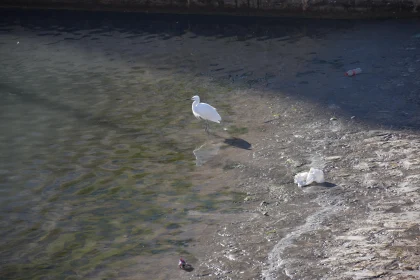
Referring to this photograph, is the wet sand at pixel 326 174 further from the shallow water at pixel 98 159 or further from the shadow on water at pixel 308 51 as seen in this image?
the shallow water at pixel 98 159

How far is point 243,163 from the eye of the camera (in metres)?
8.30

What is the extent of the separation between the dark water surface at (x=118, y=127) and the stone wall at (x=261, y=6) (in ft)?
2.20

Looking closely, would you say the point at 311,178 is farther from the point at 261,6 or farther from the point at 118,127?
the point at 261,6

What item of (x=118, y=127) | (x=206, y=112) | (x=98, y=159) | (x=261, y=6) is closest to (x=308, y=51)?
(x=261, y=6)

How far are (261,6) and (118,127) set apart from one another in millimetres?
9467

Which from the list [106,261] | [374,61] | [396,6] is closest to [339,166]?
[106,261]

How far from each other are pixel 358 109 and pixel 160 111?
359 cm

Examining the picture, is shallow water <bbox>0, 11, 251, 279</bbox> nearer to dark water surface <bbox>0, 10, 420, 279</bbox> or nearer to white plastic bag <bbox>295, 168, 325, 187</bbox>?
dark water surface <bbox>0, 10, 420, 279</bbox>

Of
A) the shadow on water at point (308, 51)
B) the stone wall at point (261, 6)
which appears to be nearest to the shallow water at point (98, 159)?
the shadow on water at point (308, 51)

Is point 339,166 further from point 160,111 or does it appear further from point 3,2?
point 3,2

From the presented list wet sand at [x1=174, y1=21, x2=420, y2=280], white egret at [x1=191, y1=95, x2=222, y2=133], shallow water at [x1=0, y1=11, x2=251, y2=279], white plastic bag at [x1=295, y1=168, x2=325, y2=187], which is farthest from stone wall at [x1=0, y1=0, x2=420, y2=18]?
white plastic bag at [x1=295, y1=168, x2=325, y2=187]

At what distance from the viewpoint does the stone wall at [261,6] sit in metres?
16.3

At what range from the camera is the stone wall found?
1630 centimetres

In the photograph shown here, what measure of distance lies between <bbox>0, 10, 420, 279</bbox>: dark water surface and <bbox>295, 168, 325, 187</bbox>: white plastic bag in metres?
0.91
